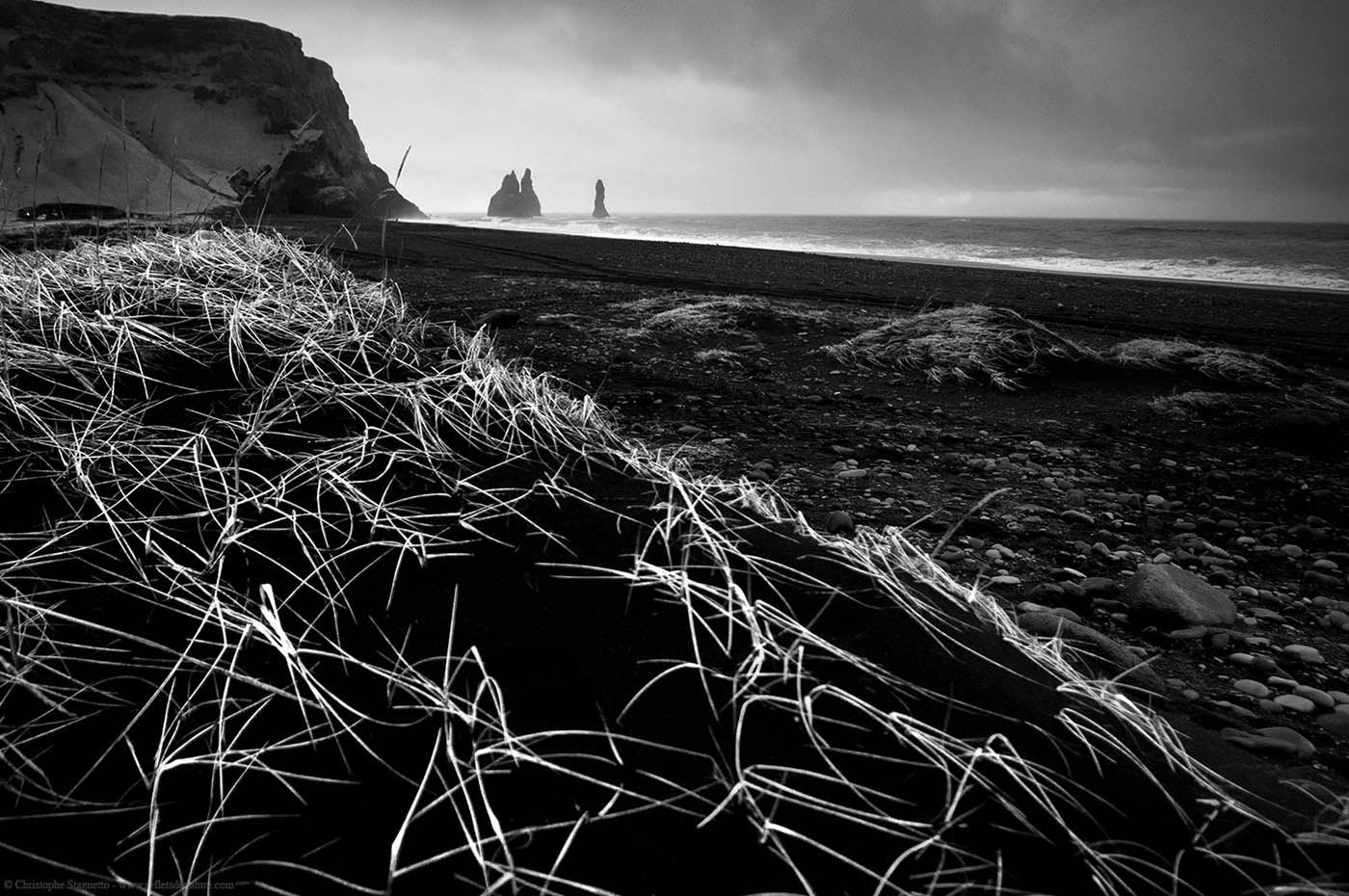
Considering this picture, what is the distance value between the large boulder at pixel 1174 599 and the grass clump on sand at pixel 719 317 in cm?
391

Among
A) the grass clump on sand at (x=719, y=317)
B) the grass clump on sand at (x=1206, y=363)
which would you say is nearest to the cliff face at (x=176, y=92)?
the grass clump on sand at (x=719, y=317)

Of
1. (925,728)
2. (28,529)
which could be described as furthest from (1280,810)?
(28,529)

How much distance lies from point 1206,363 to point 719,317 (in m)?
3.57

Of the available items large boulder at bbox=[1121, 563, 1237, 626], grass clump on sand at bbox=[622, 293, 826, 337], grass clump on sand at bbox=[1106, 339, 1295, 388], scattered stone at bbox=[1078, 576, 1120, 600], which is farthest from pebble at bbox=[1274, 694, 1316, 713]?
grass clump on sand at bbox=[622, 293, 826, 337]

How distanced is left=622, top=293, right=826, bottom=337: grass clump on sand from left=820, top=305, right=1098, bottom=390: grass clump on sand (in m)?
0.80

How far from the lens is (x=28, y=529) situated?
114 centimetres

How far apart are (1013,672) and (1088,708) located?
119mm

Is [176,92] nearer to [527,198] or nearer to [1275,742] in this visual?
[1275,742]

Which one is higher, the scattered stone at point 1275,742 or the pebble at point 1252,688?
the pebble at point 1252,688

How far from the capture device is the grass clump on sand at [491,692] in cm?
83

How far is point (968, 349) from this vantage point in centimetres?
492

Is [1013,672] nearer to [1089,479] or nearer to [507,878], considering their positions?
[507,878]

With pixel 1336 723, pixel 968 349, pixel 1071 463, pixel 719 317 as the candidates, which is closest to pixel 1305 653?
pixel 1336 723

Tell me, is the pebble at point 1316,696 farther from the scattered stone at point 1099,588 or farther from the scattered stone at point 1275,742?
the scattered stone at point 1099,588
